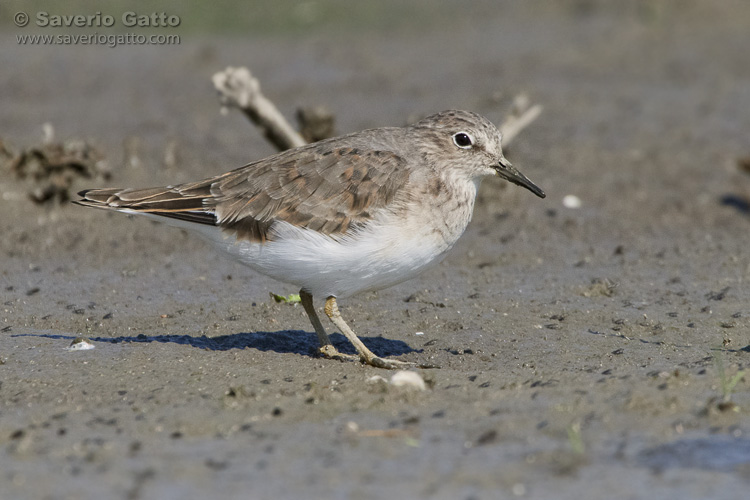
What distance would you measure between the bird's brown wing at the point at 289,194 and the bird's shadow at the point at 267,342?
3.32ft

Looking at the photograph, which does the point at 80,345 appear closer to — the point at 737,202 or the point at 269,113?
the point at 269,113

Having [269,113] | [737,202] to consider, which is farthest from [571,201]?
[269,113]

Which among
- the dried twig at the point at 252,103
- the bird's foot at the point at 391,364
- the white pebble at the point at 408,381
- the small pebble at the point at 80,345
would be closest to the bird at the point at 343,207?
the bird's foot at the point at 391,364

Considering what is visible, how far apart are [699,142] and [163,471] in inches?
435

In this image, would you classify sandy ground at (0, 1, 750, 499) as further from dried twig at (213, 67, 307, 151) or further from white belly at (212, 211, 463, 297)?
dried twig at (213, 67, 307, 151)

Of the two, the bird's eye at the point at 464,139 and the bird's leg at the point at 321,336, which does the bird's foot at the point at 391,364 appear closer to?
the bird's leg at the point at 321,336

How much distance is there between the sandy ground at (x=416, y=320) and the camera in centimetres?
547

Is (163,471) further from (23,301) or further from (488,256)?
(488,256)

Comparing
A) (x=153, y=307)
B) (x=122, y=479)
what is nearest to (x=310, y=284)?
(x=153, y=307)

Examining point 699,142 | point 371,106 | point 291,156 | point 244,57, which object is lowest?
point 291,156

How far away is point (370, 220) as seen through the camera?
7.31 metres

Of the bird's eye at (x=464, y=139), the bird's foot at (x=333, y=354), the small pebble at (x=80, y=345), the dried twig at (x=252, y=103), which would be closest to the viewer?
the small pebble at (x=80, y=345)

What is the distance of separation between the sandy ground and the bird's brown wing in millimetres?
1064

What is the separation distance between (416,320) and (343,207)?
1.63 meters
